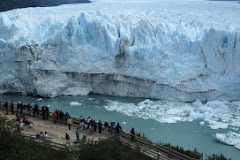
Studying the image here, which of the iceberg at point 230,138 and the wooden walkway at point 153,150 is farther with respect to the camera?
the iceberg at point 230,138

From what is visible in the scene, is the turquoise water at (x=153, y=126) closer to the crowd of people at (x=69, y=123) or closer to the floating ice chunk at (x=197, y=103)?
the floating ice chunk at (x=197, y=103)

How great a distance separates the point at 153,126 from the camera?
50.4 ft

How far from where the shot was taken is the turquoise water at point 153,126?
13742 millimetres

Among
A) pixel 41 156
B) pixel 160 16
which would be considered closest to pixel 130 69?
pixel 160 16

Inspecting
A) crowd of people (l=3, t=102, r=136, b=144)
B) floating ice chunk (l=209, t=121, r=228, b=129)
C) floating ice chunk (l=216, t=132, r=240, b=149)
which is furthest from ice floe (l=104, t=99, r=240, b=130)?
crowd of people (l=3, t=102, r=136, b=144)

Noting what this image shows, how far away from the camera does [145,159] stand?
910cm

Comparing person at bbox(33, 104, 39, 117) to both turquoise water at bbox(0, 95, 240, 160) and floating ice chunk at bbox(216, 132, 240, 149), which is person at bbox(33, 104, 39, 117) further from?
floating ice chunk at bbox(216, 132, 240, 149)

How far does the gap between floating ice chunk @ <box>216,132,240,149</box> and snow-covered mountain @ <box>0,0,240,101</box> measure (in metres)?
4.05

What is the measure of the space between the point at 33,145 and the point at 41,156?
1.58m

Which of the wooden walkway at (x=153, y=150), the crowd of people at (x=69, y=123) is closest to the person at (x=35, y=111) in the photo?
the crowd of people at (x=69, y=123)

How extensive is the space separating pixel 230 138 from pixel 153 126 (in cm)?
268

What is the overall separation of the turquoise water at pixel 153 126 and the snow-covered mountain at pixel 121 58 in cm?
59

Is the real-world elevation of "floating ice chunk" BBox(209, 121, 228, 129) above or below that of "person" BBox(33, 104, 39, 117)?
below

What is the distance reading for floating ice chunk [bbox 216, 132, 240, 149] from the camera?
13.7 meters
